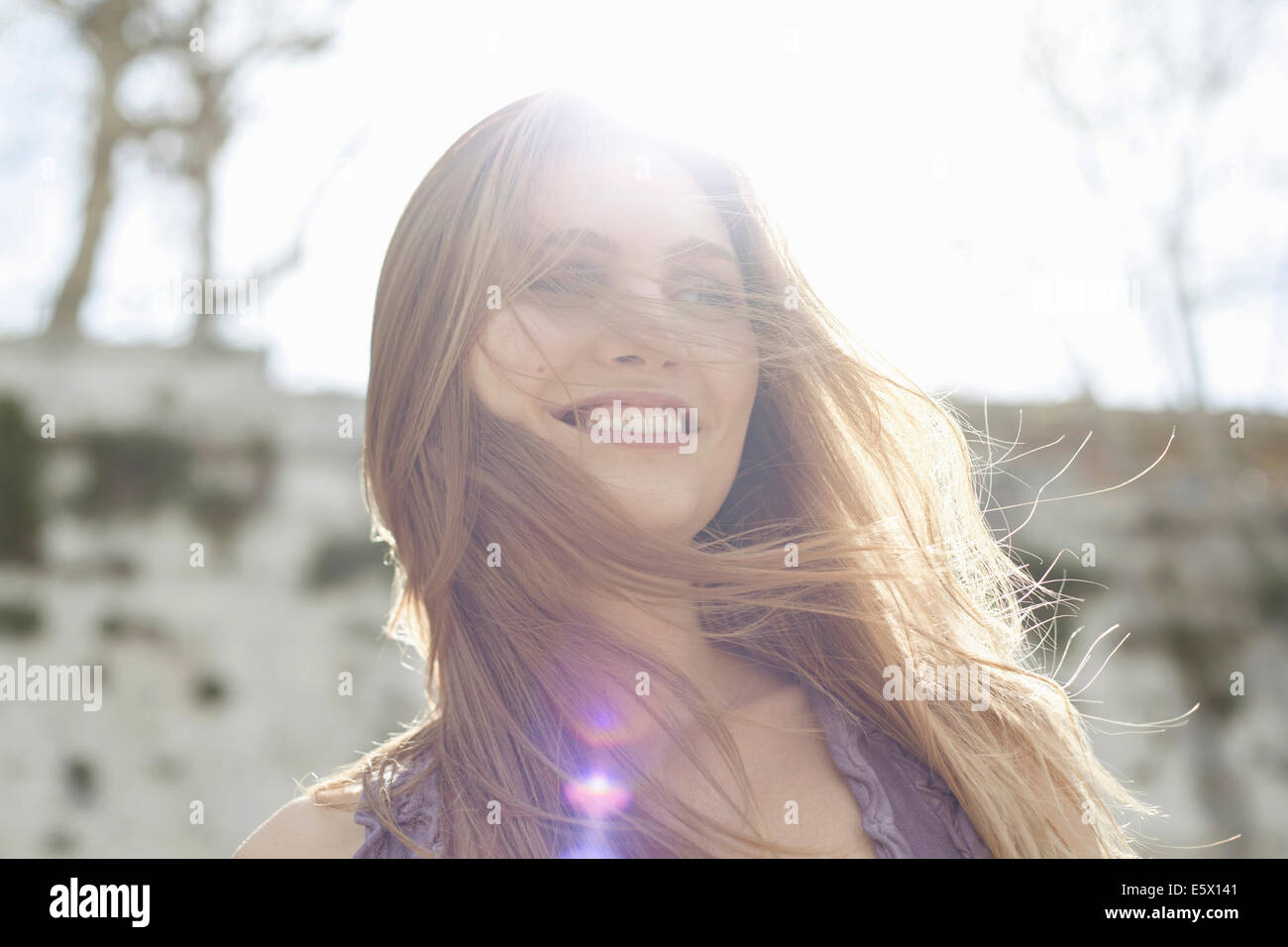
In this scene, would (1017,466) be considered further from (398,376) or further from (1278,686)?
(398,376)

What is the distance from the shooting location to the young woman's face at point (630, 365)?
3.90 ft

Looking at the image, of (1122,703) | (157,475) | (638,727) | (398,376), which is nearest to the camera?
(638,727)

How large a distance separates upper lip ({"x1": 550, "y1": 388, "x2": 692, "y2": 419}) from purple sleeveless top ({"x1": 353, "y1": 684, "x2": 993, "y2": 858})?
51 centimetres

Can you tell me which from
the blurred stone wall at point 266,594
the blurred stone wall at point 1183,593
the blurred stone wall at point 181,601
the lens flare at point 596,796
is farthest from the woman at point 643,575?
the blurred stone wall at point 1183,593

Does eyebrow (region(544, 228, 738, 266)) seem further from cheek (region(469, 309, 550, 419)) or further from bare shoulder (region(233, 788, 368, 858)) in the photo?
bare shoulder (region(233, 788, 368, 858))

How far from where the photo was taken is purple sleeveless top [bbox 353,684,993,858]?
42.2 inches

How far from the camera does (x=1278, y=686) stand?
6.98m

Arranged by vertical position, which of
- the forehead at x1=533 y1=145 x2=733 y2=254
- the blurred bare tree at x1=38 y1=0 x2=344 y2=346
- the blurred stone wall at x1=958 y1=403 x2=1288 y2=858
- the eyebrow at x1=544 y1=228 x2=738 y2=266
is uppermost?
the blurred bare tree at x1=38 y1=0 x2=344 y2=346

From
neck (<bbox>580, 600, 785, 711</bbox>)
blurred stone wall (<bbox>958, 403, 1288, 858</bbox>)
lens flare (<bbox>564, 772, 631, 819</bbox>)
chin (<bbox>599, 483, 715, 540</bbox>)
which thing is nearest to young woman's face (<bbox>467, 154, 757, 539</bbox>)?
chin (<bbox>599, 483, 715, 540</bbox>)

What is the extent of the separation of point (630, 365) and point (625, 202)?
9.9 inches

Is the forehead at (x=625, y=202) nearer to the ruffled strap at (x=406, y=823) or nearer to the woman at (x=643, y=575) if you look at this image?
the woman at (x=643, y=575)

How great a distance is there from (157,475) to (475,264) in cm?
543
